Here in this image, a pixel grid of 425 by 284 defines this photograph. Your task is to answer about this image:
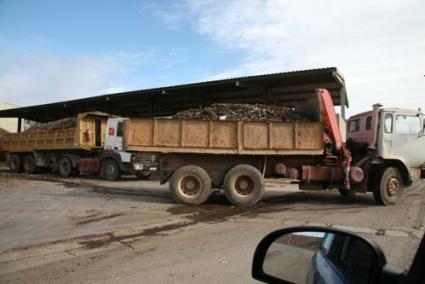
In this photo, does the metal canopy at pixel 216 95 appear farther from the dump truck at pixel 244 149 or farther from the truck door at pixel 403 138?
the dump truck at pixel 244 149

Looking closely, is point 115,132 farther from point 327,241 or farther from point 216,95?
point 327,241

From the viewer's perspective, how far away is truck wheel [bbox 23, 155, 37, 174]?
26984 millimetres

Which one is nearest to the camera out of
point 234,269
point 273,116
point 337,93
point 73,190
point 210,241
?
point 234,269

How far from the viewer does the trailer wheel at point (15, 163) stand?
28.2 m

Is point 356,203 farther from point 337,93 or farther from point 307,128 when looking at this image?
point 337,93

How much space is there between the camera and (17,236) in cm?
816

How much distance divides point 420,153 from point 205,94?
51.7 feet

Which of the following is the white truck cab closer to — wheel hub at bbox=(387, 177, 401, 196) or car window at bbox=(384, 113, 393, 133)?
car window at bbox=(384, 113, 393, 133)

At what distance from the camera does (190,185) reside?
13031 millimetres

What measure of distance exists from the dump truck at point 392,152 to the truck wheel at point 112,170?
11837 millimetres

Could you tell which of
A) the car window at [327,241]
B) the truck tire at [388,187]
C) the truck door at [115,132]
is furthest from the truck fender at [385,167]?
the truck door at [115,132]

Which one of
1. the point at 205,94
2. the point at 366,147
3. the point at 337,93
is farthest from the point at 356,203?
the point at 205,94

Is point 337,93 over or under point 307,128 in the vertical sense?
over

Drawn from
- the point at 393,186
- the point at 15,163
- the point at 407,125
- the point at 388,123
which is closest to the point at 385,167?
the point at 393,186
